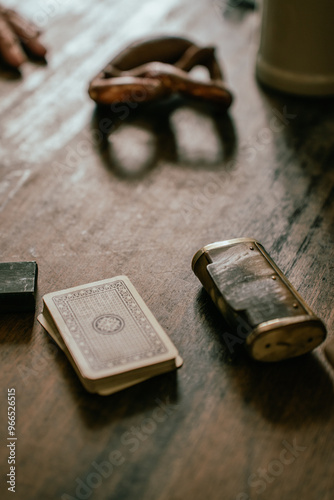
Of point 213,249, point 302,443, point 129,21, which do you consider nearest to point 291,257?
point 213,249

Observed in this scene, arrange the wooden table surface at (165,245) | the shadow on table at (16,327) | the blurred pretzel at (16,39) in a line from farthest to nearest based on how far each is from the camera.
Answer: the blurred pretzel at (16,39), the shadow on table at (16,327), the wooden table surface at (165,245)

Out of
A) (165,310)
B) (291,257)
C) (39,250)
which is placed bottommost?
(291,257)

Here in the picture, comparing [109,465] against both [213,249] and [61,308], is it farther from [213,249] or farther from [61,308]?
[213,249]

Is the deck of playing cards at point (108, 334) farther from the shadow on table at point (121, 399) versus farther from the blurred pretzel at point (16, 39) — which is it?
the blurred pretzel at point (16, 39)

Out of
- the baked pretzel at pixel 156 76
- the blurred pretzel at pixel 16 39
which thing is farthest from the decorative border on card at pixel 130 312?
the blurred pretzel at pixel 16 39

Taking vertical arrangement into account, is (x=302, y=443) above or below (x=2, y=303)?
below

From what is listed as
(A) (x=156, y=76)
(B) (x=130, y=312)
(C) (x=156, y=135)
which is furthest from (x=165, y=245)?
(A) (x=156, y=76)
